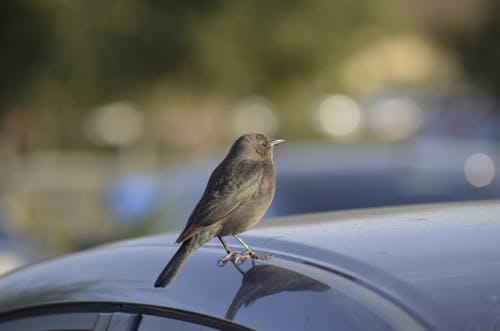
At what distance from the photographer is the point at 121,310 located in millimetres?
2928

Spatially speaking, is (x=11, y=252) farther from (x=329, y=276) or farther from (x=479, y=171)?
(x=329, y=276)

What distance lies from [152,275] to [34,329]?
36 centimetres

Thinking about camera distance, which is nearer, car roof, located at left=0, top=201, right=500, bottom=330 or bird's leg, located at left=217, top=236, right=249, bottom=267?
car roof, located at left=0, top=201, right=500, bottom=330

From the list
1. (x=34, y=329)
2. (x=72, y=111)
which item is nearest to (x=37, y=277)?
(x=34, y=329)

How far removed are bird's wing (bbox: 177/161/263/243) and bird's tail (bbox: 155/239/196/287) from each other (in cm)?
11

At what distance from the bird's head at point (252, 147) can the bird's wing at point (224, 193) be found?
0.22ft

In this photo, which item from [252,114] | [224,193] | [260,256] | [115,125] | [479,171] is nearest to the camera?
[260,256]

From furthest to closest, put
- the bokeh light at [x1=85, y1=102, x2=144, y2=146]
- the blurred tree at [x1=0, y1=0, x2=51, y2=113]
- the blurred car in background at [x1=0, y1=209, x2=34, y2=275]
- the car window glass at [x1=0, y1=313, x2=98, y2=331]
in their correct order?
the bokeh light at [x1=85, y1=102, x2=144, y2=146] → the blurred tree at [x1=0, y1=0, x2=51, y2=113] → the blurred car in background at [x1=0, y1=209, x2=34, y2=275] → the car window glass at [x1=0, y1=313, x2=98, y2=331]

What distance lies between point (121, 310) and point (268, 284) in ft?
1.40

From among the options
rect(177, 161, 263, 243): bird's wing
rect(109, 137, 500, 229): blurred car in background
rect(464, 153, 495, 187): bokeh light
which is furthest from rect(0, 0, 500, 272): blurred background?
rect(177, 161, 263, 243): bird's wing

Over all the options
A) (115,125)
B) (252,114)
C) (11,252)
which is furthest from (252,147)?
(115,125)

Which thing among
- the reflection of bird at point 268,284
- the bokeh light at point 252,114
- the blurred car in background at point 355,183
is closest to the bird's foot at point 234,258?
the reflection of bird at point 268,284

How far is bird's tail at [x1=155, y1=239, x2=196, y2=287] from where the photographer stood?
9.46 ft

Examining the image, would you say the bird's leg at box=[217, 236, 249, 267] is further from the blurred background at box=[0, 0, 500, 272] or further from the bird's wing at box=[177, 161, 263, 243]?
the blurred background at box=[0, 0, 500, 272]
